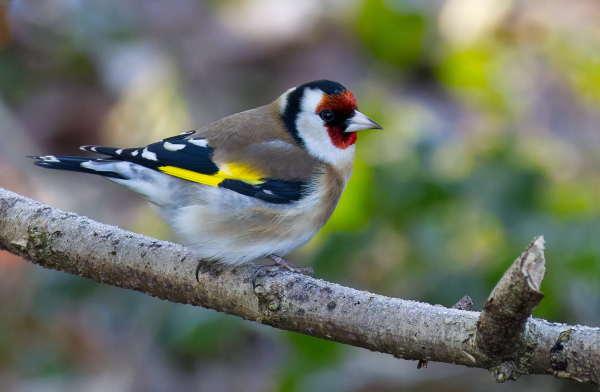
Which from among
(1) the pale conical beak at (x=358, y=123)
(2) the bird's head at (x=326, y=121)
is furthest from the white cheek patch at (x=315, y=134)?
(1) the pale conical beak at (x=358, y=123)


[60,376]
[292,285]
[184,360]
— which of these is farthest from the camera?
[184,360]

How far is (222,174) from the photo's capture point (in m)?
2.60

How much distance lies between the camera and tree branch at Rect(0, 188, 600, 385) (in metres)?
1.47

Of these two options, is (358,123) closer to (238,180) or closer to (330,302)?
(238,180)

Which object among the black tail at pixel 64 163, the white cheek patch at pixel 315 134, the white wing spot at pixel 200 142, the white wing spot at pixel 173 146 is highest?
the white cheek patch at pixel 315 134

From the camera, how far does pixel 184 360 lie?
14.4 ft

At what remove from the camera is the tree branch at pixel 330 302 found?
1471 mm

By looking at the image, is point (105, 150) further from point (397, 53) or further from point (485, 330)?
point (397, 53)

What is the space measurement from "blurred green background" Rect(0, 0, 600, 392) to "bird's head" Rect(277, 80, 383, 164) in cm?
46

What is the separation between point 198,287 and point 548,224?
1.80 m

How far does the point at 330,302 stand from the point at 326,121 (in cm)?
121

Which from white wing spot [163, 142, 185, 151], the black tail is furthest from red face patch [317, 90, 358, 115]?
the black tail

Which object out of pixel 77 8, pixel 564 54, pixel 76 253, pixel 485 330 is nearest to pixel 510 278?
pixel 485 330

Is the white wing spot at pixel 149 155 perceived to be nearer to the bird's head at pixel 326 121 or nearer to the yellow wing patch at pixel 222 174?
the yellow wing patch at pixel 222 174
